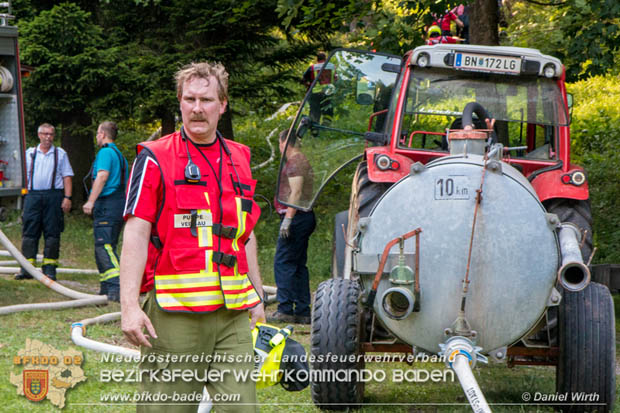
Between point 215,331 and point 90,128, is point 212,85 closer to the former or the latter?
point 215,331

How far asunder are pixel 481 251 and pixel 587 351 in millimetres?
1111

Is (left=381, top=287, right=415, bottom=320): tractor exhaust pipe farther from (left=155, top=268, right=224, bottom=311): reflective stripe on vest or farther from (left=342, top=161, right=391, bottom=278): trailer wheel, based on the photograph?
(left=155, top=268, right=224, bottom=311): reflective stripe on vest

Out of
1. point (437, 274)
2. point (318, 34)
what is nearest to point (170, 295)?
point (437, 274)

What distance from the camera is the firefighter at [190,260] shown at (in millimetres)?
3443

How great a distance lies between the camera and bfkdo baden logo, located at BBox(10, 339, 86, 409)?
5594mm

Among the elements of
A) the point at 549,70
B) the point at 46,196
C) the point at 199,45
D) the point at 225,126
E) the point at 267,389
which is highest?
the point at 199,45

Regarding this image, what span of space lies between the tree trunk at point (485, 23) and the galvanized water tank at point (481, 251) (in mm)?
6583

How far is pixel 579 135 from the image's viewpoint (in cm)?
1783

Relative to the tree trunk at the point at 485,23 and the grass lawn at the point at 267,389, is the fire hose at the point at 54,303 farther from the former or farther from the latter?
the tree trunk at the point at 485,23

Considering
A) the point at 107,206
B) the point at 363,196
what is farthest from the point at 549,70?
the point at 107,206

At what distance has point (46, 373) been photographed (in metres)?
5.88

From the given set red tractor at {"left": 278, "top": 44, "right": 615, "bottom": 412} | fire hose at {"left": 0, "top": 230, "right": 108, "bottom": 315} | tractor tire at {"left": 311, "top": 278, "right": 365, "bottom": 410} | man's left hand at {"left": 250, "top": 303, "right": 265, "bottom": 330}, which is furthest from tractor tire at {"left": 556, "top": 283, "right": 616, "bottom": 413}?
fire hose at {"left": 0, "top": 230, "right": 108, "bottom": 315}

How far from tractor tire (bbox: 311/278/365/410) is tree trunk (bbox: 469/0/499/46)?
6532mm

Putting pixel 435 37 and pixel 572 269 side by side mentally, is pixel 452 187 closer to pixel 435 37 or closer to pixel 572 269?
pixel 572 269
